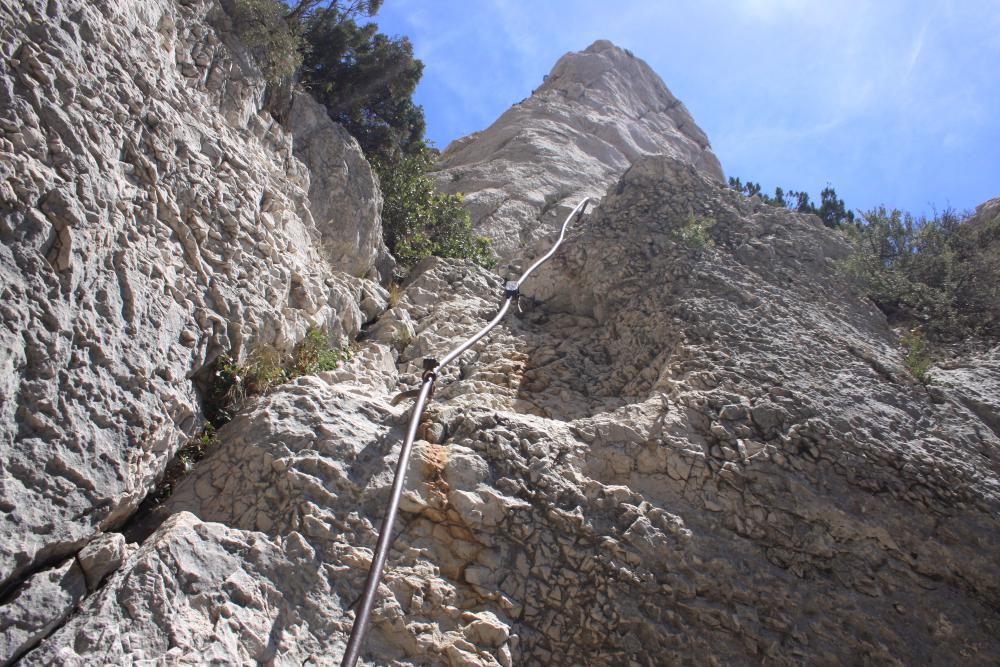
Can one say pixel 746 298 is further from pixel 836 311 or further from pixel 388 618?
pixel 388 618

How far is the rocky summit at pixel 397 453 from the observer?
3129mm

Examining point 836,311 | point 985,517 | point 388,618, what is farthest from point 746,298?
point 388,618

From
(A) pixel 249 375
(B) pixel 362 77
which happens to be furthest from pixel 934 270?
(B) pixel 362 77

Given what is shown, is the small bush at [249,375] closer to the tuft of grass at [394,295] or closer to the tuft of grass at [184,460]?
the tuft of grass at [184,460]

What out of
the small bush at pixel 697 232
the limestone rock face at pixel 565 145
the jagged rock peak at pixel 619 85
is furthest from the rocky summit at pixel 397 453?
the jagged rock peak at pixel 619 85

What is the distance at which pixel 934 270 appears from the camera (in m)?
6.94

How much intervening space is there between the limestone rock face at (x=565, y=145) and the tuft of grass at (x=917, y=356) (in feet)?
17.9

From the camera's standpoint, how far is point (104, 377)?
11.6 ft

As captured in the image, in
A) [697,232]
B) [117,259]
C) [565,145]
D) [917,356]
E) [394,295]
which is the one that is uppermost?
[565,145]

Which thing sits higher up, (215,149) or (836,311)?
(836,311)

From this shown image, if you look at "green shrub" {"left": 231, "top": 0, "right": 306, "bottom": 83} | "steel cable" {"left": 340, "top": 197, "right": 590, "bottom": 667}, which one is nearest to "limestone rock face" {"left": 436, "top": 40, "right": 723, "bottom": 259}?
"green shrub" {"left": 231, "top": 0, "right": 306, "bottom": 83}

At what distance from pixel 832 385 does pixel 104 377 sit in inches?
205

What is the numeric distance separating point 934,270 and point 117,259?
26.0ft

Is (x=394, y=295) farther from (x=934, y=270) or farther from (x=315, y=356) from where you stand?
(x=934, y=270)
